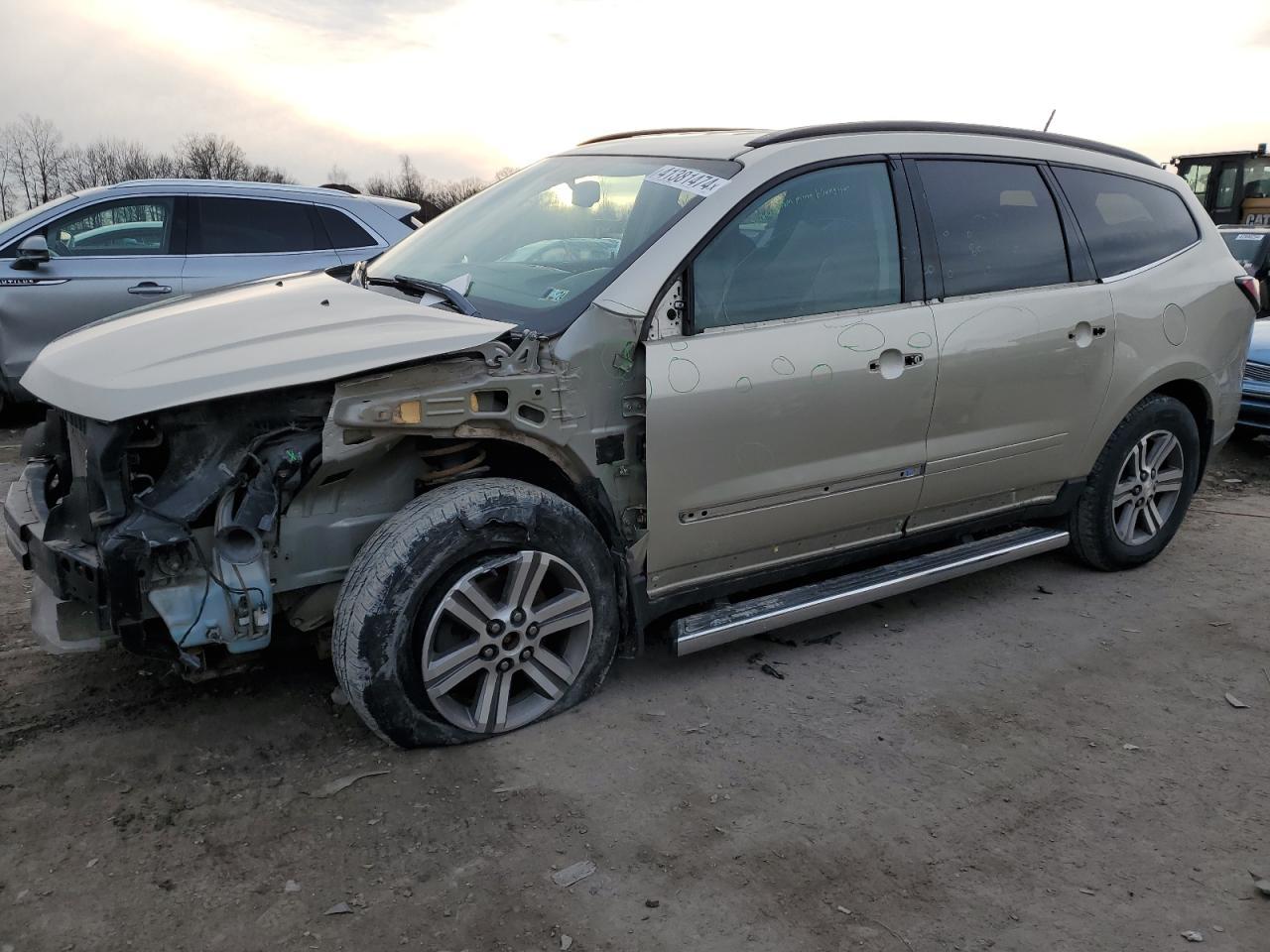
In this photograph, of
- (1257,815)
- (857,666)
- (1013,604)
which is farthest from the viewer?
(1013,604)

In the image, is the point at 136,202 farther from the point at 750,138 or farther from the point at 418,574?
the point at 418,574

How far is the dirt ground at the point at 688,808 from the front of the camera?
8.09 feet

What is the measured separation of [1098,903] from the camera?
2562mm

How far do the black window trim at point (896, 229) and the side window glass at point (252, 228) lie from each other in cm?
519

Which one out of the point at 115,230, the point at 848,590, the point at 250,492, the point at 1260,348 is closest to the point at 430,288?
the point at 250,492

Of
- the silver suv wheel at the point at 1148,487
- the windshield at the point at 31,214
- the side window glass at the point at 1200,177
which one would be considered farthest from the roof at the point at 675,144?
the side window glass at the point at 1200,177

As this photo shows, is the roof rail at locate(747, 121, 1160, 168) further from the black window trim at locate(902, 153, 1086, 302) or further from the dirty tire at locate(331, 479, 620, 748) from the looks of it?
the dirty tire at locate(331, 479, 620, 748)

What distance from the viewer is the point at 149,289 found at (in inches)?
284

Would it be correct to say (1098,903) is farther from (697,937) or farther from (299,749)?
(299,749)

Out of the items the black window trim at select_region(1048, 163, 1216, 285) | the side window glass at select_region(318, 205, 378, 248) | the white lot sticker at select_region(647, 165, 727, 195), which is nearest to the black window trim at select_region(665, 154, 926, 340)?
the white lot sticker at select_region(647, 165, 727, 195)

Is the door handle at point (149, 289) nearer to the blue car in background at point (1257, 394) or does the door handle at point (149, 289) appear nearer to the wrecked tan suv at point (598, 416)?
the wrecked tan suv at point (598, 416)

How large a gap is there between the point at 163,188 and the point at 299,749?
5649 millimetres

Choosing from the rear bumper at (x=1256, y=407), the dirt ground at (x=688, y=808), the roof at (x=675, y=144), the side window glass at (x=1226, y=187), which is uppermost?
the side window glass at (x=1226, y=187)

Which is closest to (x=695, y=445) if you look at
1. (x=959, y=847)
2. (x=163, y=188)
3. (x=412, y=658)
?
(x=412, y=658)
